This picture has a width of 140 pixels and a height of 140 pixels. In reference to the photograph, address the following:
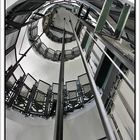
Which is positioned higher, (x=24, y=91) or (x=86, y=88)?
(x=86, y=88)

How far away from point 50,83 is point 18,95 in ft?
8.37

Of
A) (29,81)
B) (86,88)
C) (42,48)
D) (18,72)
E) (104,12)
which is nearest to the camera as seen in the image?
(104,12)

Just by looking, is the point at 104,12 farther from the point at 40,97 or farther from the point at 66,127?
the point at 40,97

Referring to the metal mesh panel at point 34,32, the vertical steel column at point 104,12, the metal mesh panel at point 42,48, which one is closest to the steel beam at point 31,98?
the metal mesh panel at point 42,48

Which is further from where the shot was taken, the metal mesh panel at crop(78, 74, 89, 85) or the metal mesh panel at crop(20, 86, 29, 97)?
the metal mesh panel at crop(78, 74, 89, 85)

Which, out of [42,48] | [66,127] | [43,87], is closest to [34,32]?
[42,48]

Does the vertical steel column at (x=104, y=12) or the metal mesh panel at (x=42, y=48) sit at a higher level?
the vertical steel column at (x=104, y=12)

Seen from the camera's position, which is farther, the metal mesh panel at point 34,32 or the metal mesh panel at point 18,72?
the metal mesh panel at point 34,32

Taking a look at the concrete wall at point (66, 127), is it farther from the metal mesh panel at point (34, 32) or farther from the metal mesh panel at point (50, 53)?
the metal mesh panel at point (50, 53)

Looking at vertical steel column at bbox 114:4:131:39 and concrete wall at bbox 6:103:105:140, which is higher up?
vertical steel column at bbox 114:4:131:39

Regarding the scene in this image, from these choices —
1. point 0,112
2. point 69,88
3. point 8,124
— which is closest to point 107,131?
point 0,112

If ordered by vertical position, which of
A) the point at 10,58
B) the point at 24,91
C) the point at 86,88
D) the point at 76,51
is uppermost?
the point at 10,58

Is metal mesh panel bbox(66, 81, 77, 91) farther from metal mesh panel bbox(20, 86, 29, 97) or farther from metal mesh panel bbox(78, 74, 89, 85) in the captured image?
metal mesh panel bbox(20, 86, 29, 97)

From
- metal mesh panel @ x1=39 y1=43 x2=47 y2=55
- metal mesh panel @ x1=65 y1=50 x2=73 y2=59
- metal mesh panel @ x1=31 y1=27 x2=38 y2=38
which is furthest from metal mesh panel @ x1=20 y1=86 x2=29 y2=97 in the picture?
metal mesh panel @ x1=65 y1=50 x2=73 y2=59
